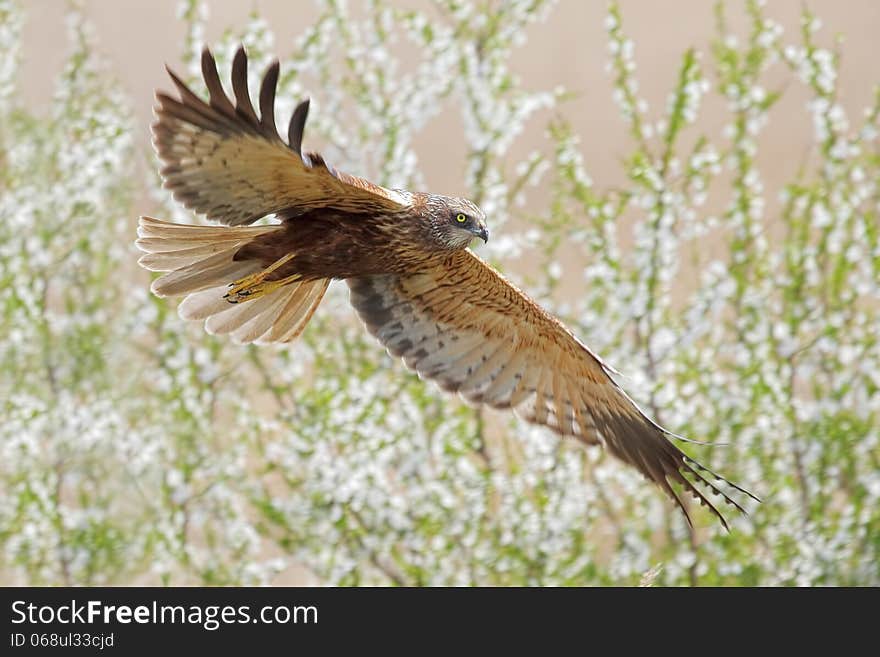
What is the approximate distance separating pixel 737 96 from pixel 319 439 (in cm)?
236

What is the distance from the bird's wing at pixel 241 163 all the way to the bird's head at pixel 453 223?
0.29 ft

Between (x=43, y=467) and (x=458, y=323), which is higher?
(x=43, y=467)

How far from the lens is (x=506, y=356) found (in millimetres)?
4094

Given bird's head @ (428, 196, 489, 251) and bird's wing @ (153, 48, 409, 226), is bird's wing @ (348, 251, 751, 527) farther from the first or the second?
bird's wing @ (153, 48, 409, 226)

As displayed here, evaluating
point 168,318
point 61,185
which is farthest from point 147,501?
point 61,185

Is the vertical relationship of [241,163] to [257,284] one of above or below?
above

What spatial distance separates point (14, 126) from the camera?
6410mm

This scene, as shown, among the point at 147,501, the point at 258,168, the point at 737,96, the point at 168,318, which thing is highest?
the point at 737,96

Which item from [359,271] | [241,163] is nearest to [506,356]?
[359,271]

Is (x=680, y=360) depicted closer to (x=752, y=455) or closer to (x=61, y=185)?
(x=752, y=455)

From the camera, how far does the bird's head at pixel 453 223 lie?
3.32m

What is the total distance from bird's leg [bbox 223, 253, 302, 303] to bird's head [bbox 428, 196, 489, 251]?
39 centimetres

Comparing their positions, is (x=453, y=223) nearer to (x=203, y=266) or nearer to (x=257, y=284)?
(x=257, y=284)

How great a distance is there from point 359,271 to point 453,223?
1.04 feet
